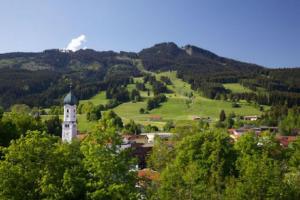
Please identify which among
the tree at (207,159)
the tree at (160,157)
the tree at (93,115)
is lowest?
the tree at (93,115)

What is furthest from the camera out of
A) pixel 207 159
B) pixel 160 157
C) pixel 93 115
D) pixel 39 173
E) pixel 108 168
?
pixel 93 115

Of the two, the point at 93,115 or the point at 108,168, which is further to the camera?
the point at 93,115

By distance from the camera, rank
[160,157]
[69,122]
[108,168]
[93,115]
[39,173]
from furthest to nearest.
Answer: [93,115] → [69,122] → [160,157] → [108,168] → [39,173]

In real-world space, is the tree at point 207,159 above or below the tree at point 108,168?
below

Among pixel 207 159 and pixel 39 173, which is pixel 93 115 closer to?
pixel 207 159

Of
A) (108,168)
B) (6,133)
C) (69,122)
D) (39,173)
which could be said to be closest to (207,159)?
(6,133)

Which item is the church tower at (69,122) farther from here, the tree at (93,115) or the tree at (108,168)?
the tree at (93,115)

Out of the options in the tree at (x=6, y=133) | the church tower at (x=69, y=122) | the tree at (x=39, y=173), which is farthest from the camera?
the church tower at (x=69, y=122)

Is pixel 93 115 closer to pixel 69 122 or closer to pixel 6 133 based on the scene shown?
pixel 69 122

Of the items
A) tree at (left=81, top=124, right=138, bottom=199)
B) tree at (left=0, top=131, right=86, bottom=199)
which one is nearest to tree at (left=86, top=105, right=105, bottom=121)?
tree at (left=0, top=131, right=86, bottom=199)

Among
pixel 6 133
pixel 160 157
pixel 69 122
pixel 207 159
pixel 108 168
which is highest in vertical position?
pixel 108 168

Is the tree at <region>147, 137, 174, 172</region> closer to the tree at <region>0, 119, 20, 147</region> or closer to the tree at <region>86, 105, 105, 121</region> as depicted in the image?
the tree at <region>0, 119, 20, 147</region>

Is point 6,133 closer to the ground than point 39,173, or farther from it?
closer to the ground

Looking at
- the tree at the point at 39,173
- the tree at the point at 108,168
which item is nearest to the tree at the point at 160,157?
the tree at the point at 108,168
